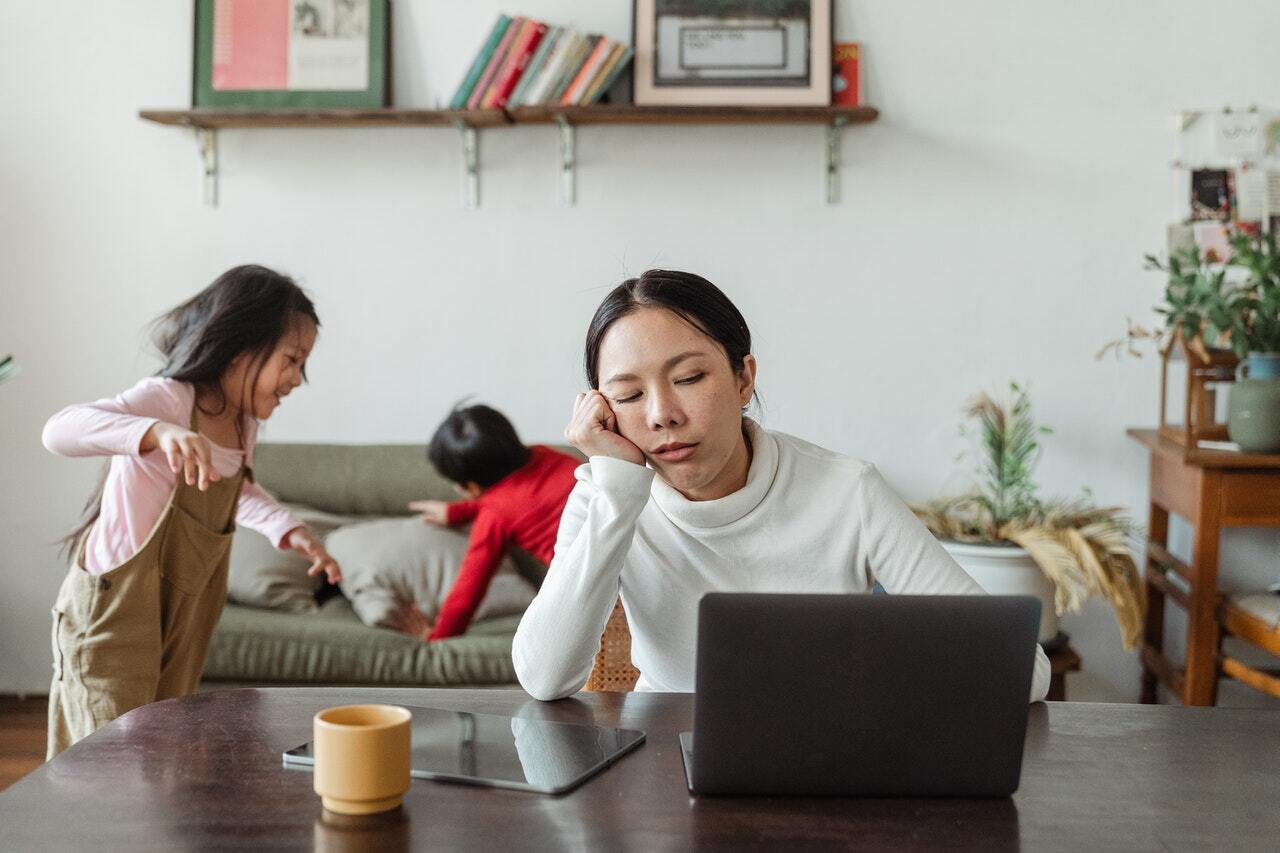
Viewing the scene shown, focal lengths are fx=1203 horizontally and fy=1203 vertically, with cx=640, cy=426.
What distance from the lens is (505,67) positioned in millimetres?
3133

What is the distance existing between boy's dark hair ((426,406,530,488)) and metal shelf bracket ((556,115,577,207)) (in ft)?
2.44

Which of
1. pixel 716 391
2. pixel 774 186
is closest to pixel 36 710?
pixel 774 186

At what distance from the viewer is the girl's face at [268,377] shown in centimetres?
202

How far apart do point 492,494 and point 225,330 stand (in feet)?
2.96

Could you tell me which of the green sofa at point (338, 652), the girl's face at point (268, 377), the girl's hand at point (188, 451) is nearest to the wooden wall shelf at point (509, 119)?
the green sofa at point (338, 652)

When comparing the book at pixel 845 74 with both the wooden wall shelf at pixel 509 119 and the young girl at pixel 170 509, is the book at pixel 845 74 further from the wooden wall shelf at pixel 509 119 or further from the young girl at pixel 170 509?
the young girl at pixel 170 509

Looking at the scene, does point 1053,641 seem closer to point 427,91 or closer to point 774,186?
point 774,186

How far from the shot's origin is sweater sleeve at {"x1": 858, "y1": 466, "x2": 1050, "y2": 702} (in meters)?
1.37

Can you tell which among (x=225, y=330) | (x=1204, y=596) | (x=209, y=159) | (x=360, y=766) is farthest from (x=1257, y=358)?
(x=209, y=159)

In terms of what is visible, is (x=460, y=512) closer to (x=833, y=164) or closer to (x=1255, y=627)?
(x=833, y=164)

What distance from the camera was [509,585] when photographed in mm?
2908

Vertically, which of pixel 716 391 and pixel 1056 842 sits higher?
pixel 716 391

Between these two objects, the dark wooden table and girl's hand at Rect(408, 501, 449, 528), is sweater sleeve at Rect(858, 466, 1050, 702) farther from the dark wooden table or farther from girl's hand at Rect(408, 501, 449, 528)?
girl's hand at Rect(408, 501, 449, 528)

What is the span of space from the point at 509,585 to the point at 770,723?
2.02 metres
